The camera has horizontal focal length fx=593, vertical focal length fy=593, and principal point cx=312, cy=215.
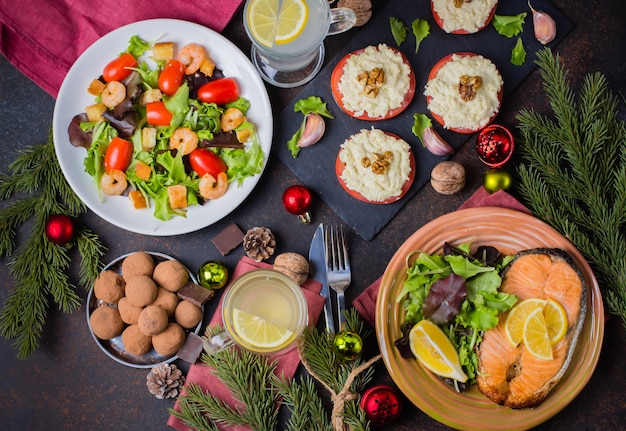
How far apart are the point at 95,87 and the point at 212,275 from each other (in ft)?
3.30

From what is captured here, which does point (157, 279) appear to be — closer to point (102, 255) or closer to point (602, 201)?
point (102, 255)

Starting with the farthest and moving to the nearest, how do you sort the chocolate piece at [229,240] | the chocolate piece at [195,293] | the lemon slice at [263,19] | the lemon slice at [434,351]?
the chocolate piece at [229,240] < the chocolate piece at [195,293] < the lemon slice at [263,19] < the lemon slice at [434,351]

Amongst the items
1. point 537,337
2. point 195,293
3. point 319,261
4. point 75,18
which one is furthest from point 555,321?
point 75,18

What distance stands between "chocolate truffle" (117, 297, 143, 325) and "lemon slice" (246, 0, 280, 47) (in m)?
1.29

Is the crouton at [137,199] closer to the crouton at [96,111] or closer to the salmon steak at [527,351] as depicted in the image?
the crouton at [96,111]

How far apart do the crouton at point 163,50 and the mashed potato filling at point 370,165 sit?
0.89 meters

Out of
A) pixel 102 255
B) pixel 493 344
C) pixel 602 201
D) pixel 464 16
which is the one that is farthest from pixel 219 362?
pixel 464 16

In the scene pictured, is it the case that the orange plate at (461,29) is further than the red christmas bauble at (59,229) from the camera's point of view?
Yes

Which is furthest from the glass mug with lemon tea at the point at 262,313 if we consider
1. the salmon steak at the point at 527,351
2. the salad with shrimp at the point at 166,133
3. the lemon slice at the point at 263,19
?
the lemon slice at the point at 263,19

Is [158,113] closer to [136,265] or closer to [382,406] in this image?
[136,265]

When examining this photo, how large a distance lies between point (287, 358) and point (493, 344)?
2.96ft

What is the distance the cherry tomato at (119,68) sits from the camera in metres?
2.68

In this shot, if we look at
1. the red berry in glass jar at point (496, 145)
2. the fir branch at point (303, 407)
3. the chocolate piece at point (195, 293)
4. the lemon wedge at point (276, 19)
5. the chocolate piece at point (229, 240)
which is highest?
the red berry in glass jar at point (496, 145)

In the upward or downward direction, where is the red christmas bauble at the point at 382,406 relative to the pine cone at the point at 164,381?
upward
